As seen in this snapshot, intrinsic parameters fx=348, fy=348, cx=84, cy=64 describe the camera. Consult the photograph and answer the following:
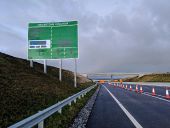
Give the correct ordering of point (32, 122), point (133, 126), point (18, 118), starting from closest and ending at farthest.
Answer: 1. point (32, 122)
2. point (133, 126)
3. point (18, 118)

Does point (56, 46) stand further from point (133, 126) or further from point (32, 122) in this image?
point (32, 122)

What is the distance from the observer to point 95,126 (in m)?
11.0

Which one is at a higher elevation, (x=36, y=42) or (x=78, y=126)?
(x=36, y=42)

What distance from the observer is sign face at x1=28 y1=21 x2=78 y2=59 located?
3716 cm

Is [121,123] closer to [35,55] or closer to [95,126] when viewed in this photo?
[95,126]

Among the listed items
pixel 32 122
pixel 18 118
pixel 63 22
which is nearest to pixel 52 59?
pixel 63 22

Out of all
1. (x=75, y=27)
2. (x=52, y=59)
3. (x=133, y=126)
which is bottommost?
(x=133, y=126)

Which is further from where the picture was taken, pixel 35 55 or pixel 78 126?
pixel 35 55

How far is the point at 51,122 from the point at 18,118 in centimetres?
120

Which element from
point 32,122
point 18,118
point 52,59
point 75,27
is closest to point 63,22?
point 75,27

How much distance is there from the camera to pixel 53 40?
37.2 meters

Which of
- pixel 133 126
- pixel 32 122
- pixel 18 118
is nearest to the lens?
pixel 32 122

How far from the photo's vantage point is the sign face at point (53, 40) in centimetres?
3716

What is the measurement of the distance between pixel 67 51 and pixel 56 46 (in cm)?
135
